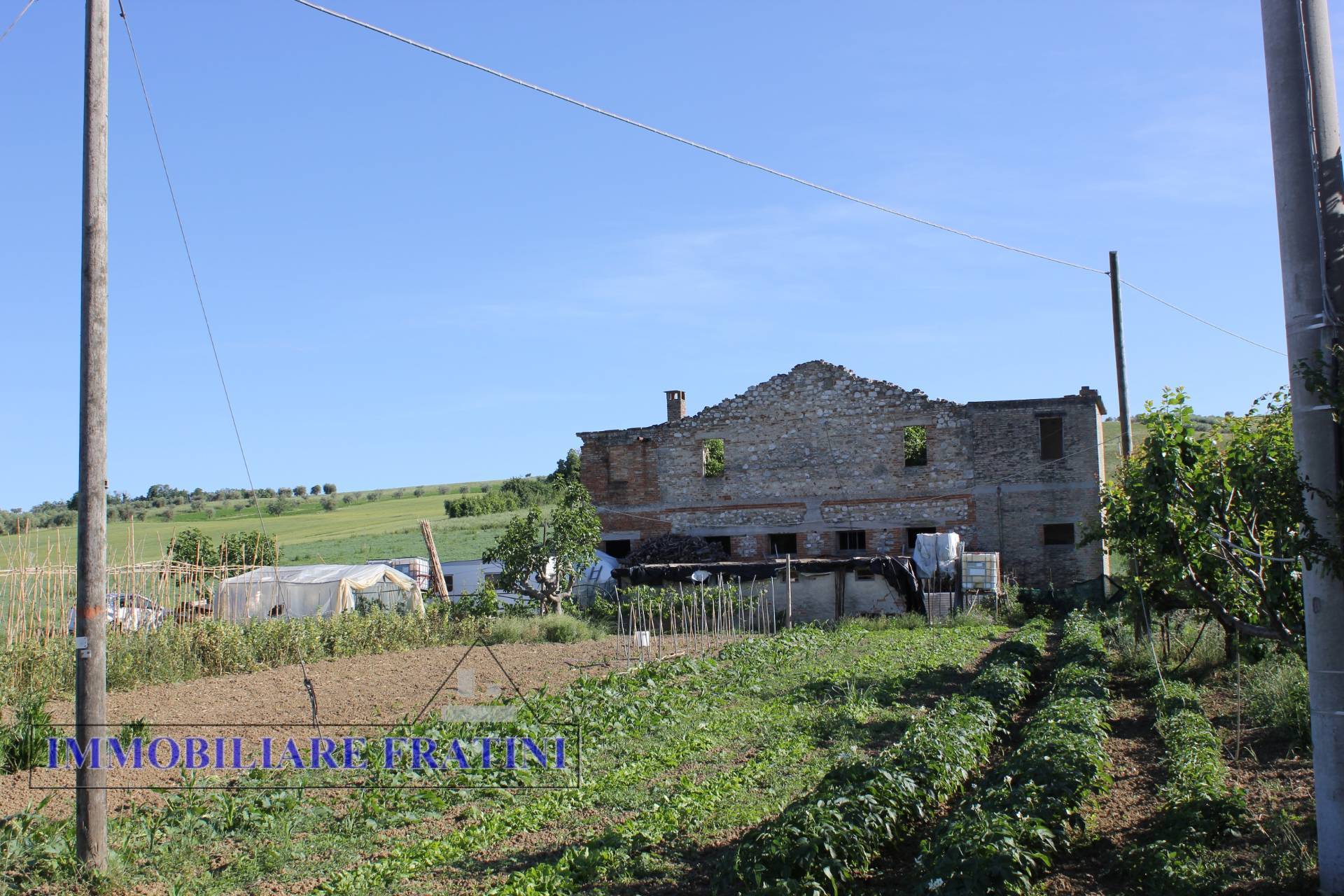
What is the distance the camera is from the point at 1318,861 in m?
6.13

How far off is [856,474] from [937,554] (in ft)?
17.1

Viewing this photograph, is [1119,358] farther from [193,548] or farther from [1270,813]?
[193,548]

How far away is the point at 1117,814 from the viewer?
27.9ft

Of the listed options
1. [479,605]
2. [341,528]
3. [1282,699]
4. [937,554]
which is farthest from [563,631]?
[341,528]

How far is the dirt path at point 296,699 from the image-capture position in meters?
9.61

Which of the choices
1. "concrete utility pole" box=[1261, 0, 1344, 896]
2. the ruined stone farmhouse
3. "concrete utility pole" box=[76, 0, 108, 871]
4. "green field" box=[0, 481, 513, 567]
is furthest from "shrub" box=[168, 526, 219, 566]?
"concrete utility pole" box=[1261, 0, 1344, 896]

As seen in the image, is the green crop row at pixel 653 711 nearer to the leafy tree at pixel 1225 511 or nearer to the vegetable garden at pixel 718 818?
the vegetable garden at pixel 718 818

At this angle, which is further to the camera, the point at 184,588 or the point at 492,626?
the point at 492,626

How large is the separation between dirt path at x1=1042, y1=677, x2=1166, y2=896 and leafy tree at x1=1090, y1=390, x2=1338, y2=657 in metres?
1.65

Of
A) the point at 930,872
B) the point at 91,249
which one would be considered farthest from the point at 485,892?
the point at 91,249

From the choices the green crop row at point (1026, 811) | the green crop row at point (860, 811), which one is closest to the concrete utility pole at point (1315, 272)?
the green crop row at point (1026, 811)

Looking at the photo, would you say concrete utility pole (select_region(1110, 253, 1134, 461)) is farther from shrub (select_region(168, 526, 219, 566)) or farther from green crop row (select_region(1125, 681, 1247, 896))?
shrub (select_region(168, 526, 219, 566))

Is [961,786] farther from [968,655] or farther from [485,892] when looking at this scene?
[968,655]

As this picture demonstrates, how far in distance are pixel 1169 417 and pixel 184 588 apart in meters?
15.7
